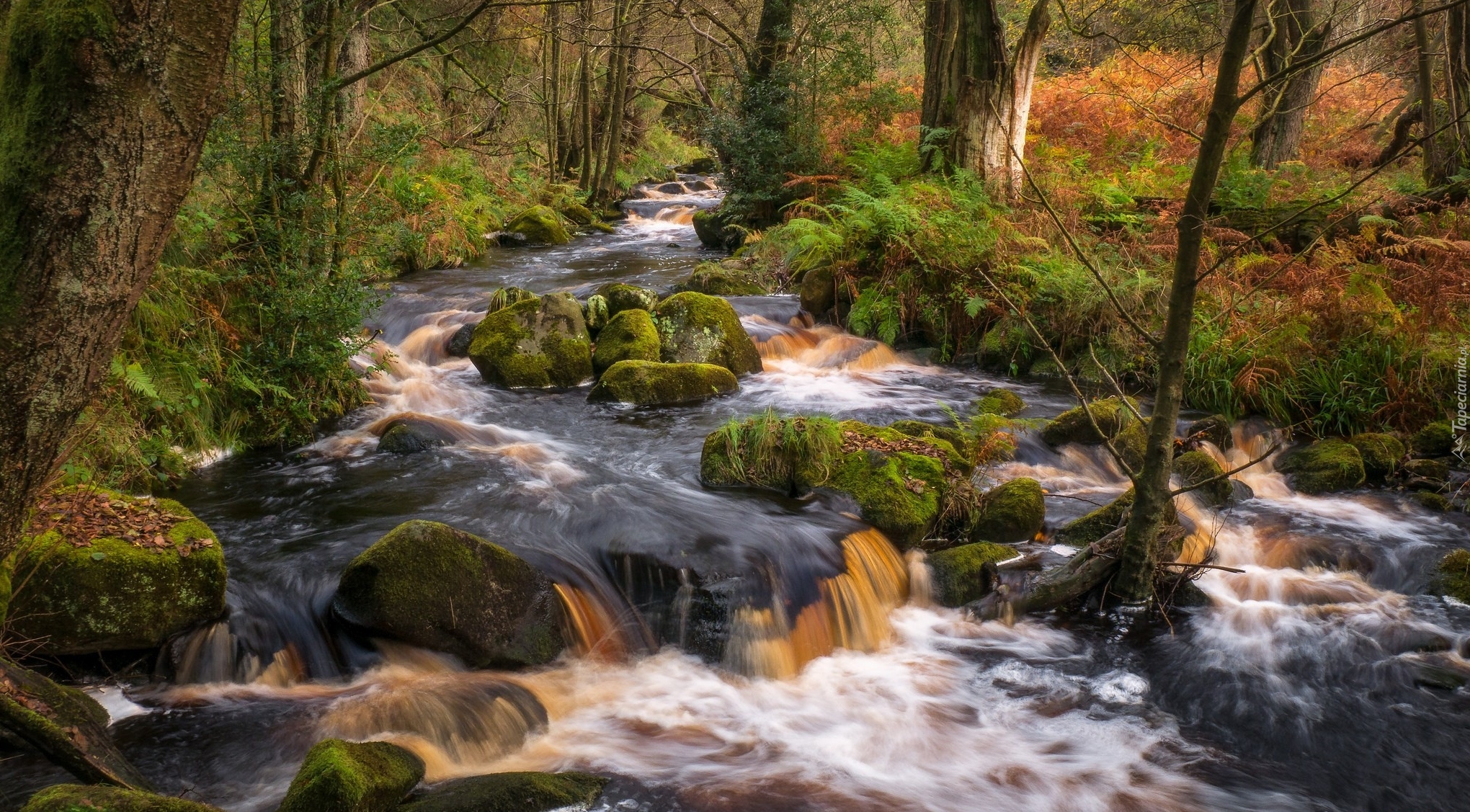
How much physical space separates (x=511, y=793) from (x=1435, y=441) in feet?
27.7

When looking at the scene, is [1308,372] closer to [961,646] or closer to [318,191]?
[961,646]

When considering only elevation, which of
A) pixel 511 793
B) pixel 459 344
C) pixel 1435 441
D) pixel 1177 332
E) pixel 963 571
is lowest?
pixel 511 793

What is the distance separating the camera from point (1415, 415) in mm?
8508

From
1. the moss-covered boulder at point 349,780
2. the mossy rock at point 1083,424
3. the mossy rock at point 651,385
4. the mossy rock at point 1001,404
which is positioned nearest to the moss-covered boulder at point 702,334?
the mossy rock at point 651,385

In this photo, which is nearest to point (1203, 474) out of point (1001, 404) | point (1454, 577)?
point (1454, 577)

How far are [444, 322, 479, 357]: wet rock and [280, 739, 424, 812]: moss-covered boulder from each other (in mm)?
7733

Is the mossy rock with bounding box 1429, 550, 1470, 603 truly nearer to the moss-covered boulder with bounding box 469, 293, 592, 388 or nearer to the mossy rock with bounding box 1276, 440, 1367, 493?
the mossy rock with bounding box 1276, 440, 1367, 493

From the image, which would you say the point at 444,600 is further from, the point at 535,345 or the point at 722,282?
the point at 722,282

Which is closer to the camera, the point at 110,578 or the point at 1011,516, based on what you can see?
the point at 110,578

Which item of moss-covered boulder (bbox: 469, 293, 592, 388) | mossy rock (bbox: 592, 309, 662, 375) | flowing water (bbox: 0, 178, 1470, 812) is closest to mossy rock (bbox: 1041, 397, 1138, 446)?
flowing water (bbox: 0, 178, 1470, 812)

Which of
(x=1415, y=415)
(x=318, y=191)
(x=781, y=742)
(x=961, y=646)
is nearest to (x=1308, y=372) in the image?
(x=1415, y=415)

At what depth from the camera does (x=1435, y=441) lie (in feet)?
26.8

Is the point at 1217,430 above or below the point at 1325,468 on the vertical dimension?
above

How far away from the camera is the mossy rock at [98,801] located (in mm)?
2840
